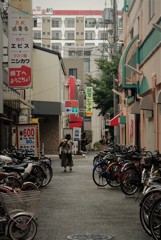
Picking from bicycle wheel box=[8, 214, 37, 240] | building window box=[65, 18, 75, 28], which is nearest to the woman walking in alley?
bicycle wheel box=[8, 214, 37, 240]

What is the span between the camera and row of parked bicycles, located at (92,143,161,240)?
7895 mm

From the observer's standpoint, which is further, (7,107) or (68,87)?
(68,87)

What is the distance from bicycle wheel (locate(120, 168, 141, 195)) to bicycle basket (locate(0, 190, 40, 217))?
251 inches

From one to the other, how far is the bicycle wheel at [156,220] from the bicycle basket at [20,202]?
1.77 metres

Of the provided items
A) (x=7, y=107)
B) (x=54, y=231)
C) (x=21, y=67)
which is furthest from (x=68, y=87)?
(x=54, y=231)

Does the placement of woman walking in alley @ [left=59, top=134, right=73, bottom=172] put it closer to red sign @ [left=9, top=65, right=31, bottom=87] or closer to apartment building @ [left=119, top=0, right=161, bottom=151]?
red sign @ [left=9, top=65, right=31, bottom=87]

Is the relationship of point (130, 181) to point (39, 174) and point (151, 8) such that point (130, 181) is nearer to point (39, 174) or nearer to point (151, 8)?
point (39, 174)

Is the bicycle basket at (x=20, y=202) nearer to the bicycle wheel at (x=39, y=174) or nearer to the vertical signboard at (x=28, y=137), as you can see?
the bicycle wheel at (x=39, y=174)

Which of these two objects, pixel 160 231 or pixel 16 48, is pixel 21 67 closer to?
pixel 16 48

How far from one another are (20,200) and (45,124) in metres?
36.9

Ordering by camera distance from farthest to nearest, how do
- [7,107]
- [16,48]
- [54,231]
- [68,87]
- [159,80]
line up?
[68,87]
[7,107]
[16,48]
[159,80]
[54,231]

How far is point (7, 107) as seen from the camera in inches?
1159

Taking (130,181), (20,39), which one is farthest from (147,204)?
(20,39)

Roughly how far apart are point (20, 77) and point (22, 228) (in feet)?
52.0
